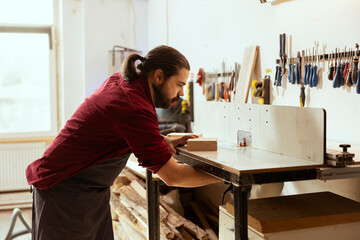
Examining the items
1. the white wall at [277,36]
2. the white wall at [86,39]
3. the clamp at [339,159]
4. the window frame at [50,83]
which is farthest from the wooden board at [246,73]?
the window frame at [50,83]

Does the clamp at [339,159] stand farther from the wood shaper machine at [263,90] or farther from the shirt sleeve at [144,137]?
the wood shaper machine at [263,90]

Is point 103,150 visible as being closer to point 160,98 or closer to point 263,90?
point 160,98

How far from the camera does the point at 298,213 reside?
176 cm

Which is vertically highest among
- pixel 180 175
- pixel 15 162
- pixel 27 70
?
pixel 27 70

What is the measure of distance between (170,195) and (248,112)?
1627 millimetres

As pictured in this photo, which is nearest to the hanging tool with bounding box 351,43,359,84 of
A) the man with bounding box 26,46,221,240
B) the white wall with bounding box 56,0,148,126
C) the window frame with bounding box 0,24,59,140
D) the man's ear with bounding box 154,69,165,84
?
the man with bounding box 26,46,221,240

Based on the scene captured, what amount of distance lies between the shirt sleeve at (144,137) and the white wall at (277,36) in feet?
3.09

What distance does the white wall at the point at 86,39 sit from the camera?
5.02 m

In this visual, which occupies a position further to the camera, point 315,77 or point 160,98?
point 315,77

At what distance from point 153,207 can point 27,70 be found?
133 inches

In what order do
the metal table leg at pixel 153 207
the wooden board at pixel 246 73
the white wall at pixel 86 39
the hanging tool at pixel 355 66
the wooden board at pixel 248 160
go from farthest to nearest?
the white wall at pixel 86 39 → the wooden board at pixel 246 73 → the metal table leg at pixel 153 207 → the hanging tool at pixel 355 66 → the wooden board at pixel 248 160

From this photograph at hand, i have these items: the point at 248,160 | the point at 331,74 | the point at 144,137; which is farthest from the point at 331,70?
the point at 144,137

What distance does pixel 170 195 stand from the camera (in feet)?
11.6

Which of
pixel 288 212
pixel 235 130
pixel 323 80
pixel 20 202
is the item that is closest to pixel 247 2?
pixel 323 80
